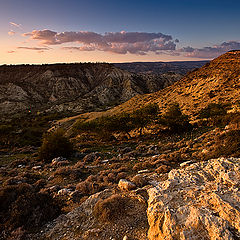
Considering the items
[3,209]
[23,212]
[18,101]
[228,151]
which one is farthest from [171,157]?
[18,101]

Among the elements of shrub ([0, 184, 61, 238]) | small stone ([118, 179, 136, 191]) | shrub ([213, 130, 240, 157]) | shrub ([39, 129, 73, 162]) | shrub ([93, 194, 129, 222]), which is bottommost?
shrub ([39, 129, 73, 162])

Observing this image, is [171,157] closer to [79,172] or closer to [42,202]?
[79,172]

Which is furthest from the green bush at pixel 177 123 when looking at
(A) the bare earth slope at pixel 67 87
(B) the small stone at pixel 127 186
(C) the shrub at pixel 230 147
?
(A) the bare earth slope at pixel 67 87

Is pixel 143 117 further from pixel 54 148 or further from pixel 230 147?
pixel 230 147

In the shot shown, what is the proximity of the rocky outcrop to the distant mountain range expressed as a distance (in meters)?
80.7

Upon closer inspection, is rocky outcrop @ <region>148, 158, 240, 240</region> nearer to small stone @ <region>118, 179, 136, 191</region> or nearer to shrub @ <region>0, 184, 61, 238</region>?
small stone @ <region>118, 179, 136, 191</region>

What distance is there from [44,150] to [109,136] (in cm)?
1212

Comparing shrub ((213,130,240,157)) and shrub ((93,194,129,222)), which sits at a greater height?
shrub ((213,130,240,157))

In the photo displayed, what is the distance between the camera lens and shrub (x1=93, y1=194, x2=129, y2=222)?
17.5 feet

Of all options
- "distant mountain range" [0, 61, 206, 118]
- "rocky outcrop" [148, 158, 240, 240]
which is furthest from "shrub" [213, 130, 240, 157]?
"distant mountain range" [0, 61, 206, 118]

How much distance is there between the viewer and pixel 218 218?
3.87m

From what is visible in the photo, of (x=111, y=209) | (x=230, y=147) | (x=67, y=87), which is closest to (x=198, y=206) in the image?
(x=111, y=209)

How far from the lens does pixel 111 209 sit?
5492mm

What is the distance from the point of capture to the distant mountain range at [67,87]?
9312 cm
